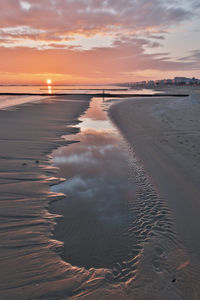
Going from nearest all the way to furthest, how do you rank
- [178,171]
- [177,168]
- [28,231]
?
[28,231] → [178,171] → [177,168]

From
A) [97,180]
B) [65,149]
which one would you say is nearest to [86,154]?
[65,149]

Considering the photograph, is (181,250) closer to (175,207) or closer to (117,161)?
(175,207)

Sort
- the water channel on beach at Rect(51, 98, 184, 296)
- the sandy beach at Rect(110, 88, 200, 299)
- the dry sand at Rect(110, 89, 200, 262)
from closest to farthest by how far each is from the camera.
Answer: the water channel on beach at Rect(51, 98, 184, 296)
the sandy beach at Rect(110, 88, 200, 299)
the dry sand at Rect(110, 89, 200, 262)

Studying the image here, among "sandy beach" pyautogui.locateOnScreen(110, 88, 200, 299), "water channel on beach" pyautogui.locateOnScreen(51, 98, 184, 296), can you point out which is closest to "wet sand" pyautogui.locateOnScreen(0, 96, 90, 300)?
"water channel on beach" pyautogui.locateOnScreen(51, 98, 184, 296)

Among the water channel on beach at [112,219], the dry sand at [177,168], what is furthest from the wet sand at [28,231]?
the dry sand at [177,168]

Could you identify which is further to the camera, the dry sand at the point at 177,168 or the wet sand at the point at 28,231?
the dry sand at the point at 177,168

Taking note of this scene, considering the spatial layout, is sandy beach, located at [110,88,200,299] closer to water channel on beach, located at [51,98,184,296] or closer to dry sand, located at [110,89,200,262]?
dry sand, located at [110,89,200,262]

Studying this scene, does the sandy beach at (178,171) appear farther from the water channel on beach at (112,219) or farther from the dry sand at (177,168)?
the water channel on beach at (112,219)

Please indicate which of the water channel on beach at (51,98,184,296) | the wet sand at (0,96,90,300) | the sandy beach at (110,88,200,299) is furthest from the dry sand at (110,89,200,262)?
the wet sand at (0,96,90,300)

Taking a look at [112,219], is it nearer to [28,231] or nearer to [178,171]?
[28,231]

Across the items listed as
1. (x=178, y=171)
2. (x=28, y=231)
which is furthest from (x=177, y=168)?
(x=28, y=231)

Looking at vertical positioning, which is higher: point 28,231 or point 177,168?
point 177,168

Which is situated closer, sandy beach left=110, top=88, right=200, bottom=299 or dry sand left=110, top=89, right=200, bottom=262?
sandy beach left=110, top=88, right=200, bottom=299

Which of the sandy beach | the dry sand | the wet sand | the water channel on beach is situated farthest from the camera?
the dry sand
